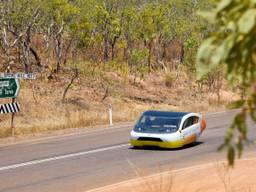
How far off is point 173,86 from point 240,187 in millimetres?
36057

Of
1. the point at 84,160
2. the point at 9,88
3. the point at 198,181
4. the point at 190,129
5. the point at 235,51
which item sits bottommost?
the point at 84,160

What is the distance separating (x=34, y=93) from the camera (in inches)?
1478

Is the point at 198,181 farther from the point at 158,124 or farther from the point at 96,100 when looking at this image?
the point at 96,100

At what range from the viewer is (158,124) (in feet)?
66.3

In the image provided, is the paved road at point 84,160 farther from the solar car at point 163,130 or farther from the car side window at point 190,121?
the car side window at point 190,121

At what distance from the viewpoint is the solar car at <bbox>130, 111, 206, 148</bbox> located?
1989cm

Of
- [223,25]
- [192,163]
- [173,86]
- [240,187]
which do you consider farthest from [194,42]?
[223,25]

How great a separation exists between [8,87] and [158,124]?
27.1 feet

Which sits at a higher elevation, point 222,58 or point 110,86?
point 222,58

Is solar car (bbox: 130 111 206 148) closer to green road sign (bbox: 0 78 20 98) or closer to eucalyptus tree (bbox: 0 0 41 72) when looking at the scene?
green road sign (bbox: 0 78 20 98)

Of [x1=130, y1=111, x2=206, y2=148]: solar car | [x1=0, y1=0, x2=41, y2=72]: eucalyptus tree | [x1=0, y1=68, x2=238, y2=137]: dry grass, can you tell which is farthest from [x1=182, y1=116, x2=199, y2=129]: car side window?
[x1=0, y1=0, x2=41, y2=72]: eucalyptus tree

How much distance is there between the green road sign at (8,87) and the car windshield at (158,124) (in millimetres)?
7500

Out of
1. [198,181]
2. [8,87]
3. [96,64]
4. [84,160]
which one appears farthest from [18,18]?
[198,181]

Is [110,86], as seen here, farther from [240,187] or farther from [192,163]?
[240,187]
